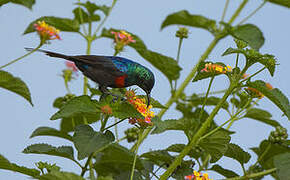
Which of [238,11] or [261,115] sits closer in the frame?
[261,115]

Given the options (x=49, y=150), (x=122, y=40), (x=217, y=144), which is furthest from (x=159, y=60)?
(x=49, y=150)

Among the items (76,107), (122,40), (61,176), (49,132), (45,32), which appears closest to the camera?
(61,176)

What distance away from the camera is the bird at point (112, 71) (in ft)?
5.38

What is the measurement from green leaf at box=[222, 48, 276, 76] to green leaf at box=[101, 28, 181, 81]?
0.86 metres

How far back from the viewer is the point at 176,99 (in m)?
2.25

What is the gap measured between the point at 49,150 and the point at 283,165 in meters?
0.86

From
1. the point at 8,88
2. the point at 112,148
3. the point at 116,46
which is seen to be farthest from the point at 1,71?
the point at 116,46

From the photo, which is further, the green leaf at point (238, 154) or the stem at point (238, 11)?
the stem at point (238, 11)

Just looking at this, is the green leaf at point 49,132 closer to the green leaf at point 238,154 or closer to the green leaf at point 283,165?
the green leaf at point 238,154

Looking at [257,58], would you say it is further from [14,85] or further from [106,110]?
[14,85]

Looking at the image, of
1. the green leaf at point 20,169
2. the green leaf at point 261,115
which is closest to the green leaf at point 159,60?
the green leaf at point 261,115

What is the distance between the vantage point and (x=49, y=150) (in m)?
1.48

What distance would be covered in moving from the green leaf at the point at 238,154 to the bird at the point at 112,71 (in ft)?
1.34

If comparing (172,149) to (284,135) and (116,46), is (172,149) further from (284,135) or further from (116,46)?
(116,46)
